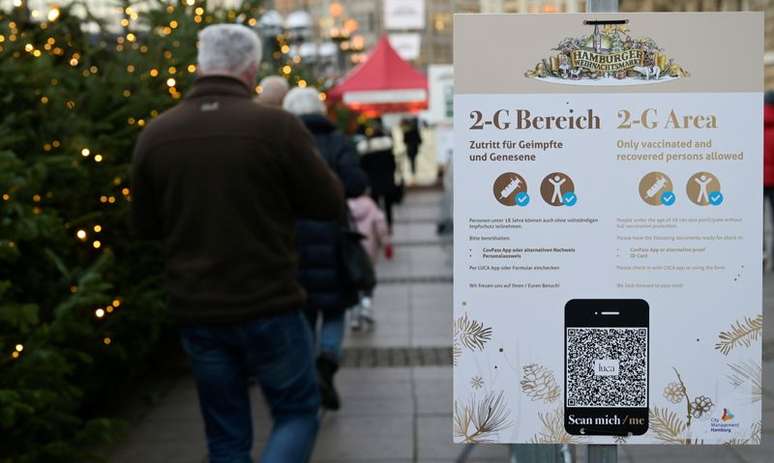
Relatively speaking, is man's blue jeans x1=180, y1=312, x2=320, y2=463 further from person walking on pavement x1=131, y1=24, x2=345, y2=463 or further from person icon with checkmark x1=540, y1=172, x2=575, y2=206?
person icon with checkmark x1=540, y1=172, x2=575, y2=206

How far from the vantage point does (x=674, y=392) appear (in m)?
3.11

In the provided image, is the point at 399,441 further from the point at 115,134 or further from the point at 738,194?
the point at 738,194

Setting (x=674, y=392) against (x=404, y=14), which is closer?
(x=674, y=392)

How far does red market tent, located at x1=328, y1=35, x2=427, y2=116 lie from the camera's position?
2183 cm

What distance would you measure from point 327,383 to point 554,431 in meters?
3.62

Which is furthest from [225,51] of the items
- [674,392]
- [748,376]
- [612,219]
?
[748,376]

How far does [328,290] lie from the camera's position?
6.76 metres

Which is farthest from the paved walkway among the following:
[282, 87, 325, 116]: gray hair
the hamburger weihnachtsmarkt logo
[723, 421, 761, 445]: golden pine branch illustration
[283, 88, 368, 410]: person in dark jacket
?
the hamburger weihnachtsmarkt logo

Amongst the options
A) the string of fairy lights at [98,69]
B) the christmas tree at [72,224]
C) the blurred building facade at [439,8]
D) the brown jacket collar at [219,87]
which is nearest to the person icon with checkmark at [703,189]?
the blurred building facade at [439,8]

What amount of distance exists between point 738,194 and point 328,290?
3.94m

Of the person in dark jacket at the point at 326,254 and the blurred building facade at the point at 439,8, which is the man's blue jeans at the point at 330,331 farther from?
the blurred building facade at the point at 439,8

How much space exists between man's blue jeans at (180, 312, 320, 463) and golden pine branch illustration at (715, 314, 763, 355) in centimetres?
160

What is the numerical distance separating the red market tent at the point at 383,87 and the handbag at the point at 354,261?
1471 cm

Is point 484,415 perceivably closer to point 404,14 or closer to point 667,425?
point 667,425
